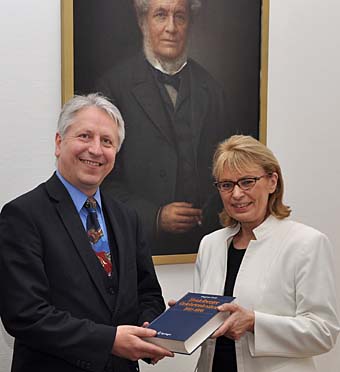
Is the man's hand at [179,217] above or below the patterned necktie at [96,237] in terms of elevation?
below

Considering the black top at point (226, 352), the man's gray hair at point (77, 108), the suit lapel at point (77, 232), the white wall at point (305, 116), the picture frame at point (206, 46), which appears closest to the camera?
the suit lapel at point (77, 232)

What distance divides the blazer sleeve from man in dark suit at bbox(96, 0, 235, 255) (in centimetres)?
83

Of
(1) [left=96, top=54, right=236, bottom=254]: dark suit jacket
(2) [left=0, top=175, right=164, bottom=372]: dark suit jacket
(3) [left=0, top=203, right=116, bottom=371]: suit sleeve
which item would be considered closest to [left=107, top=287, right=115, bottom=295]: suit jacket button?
(2) [left=0, top=175, right=164, bottom=372]: dark suit jacket

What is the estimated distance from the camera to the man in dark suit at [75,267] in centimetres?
172

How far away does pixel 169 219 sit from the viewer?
2.71m

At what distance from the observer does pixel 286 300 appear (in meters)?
1.98

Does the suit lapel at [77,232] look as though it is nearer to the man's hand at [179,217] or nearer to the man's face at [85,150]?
the man's face at [85,150]

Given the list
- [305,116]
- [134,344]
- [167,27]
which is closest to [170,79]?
[167,27]

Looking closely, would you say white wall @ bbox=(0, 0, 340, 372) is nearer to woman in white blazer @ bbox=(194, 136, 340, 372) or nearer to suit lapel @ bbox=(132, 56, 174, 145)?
suit lapel @ bbox=(132, 56, 174, 145)

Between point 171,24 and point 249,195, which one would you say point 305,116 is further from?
point 249,195

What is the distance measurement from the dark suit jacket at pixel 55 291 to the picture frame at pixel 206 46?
0.75 m

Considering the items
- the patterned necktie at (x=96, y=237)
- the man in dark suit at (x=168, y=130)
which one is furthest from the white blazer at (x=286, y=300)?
the man in dark suit at (x=168, y=130)

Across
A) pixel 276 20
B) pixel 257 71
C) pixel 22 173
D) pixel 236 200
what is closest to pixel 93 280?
pixel 236 200

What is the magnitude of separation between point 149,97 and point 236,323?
1137 mm
